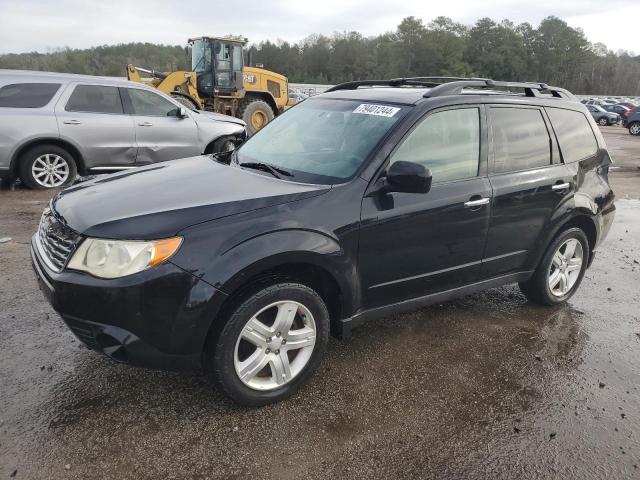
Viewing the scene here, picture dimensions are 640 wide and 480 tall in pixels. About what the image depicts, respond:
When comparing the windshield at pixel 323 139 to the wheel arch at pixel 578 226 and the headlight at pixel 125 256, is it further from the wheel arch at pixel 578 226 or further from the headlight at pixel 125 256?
the wheel arch at pixel 578 226

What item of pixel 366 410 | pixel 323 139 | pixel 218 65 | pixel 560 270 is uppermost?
pixel 218 65

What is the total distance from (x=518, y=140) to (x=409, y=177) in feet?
4.54

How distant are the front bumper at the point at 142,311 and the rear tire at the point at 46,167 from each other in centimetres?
595

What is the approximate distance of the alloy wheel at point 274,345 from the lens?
9.06 feet

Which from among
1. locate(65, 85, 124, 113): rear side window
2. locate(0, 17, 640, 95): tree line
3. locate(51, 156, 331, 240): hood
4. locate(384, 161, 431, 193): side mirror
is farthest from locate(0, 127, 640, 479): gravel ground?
locate(0, 17, 640, 95): tree line

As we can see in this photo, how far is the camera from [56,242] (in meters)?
2.75

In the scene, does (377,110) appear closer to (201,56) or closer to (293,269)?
(293,269)

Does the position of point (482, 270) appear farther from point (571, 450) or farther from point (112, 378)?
point (112, 378)

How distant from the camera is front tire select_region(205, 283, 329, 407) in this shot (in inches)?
104

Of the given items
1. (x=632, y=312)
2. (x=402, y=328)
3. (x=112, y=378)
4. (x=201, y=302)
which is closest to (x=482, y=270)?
(x=402, y=328)

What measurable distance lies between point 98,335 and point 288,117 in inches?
90.4

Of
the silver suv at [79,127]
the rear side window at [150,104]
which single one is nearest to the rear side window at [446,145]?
the silver suv at [79,127]

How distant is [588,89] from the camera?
98.4 m

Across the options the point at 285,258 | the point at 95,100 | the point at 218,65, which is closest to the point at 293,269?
the point at 285,258
